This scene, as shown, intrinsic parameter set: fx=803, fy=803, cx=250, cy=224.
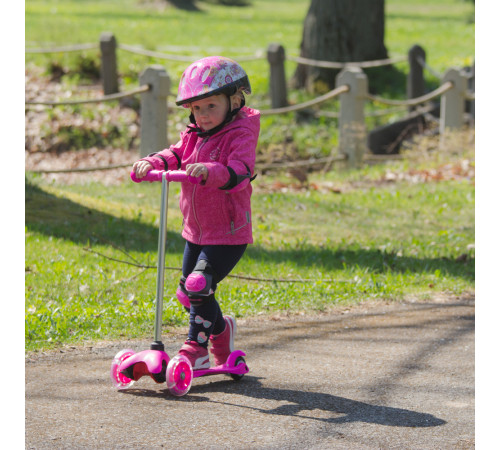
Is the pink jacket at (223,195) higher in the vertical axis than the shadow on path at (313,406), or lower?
higher

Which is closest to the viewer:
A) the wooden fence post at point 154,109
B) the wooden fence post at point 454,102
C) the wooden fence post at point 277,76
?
the wooden fence post at point 154,109

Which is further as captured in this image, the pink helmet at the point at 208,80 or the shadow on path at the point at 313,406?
the pink helmet at the point at 208,80

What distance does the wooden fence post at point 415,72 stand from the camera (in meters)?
15.0

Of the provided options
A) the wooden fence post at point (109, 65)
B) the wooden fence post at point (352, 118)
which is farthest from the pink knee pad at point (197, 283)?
the wooden fence post at point (109, 65)

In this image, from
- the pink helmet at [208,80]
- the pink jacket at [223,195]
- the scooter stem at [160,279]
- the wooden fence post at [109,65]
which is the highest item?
the wooden fence post at [109,65]

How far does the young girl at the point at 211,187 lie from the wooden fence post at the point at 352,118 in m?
7.91

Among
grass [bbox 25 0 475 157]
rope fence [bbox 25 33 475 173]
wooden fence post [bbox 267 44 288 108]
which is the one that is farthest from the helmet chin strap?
wooden fence post [bbox 267 44 288 108]

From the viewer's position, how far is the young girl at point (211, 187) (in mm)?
3902

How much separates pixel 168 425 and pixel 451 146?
9.29 m

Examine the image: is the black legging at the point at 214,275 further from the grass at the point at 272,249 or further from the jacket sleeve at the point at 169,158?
the grass at the point at 272,249

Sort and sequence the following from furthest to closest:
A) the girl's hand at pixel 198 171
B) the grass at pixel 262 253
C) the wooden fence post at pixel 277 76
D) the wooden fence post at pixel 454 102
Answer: the wooden fence post at pixel 277 76
the wooden fence post at pixel 454 102
the grass at pixel 262 253
the girl's hand at pixel 198 171

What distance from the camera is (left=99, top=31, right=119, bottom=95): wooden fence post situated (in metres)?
14.0

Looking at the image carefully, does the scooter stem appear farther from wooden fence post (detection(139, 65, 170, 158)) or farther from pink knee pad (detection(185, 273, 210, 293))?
wooden fence post (detection(139, 65, 170, 158))

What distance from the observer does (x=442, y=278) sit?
670 centimetres
